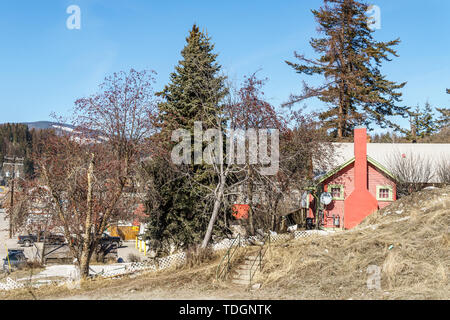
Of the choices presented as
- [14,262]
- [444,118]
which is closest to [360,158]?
[14,262]

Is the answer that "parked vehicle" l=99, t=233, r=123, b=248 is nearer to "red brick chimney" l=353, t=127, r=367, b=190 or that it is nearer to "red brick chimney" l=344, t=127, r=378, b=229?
"red brick chimney" l=344, t=127, r=378, b=229

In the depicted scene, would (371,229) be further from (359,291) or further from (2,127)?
(2,127)

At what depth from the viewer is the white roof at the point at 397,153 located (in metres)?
27.4

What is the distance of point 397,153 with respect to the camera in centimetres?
2839

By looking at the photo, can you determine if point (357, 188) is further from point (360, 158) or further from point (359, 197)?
point (360, 158)

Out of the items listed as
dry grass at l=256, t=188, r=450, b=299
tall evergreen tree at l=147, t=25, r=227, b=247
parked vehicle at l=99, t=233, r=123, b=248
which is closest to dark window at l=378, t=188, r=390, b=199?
dry grass at l=256, t=188, r=450, b=299

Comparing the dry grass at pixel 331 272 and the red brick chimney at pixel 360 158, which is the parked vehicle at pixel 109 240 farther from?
the red brick chimney at pixel 360 158

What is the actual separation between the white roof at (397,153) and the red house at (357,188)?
1560 millimetres

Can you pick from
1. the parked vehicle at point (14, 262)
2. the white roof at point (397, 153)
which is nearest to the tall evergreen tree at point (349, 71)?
the white roof at point (397, 153)

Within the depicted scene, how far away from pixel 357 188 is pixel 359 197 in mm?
535

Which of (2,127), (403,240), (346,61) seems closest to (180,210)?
(403,240)

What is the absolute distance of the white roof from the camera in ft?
90.0

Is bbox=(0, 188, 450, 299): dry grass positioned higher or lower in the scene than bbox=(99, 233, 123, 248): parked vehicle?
higher

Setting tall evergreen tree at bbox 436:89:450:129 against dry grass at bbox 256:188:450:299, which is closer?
dry grass at bbox 256:188:450:299
